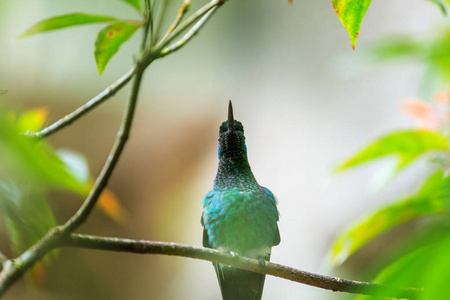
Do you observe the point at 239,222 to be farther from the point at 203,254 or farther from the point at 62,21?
the point at 62,21

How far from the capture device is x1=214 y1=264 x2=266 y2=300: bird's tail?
3.26ft

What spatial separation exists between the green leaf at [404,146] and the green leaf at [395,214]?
95 millimetres

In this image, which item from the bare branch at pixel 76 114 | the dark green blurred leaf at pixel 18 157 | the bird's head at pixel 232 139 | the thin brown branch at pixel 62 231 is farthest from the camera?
A: the bird's head at pixel 232 139

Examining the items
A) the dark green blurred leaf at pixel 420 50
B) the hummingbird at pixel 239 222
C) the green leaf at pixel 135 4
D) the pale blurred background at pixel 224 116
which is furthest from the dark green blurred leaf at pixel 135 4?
the pale blurred background at pixel 224 116

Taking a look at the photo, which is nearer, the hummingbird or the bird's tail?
the hummingbird

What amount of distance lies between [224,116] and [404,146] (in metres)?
1.61

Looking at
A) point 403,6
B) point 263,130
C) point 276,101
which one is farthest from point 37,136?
point 403,6

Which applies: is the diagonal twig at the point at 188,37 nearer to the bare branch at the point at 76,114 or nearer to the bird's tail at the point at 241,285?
the bare branch at the point at 76,114

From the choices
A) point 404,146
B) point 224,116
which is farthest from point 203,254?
point 224,116

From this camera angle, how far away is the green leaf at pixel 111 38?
0.64 meters

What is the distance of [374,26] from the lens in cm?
330

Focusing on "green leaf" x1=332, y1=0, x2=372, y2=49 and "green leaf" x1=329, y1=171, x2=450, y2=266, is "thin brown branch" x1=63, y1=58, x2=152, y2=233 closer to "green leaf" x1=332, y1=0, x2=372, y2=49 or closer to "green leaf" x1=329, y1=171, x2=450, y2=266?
"green leaf" x1=332, y1=0, x2=372, y2=49

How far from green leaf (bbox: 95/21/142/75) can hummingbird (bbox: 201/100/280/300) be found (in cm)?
26

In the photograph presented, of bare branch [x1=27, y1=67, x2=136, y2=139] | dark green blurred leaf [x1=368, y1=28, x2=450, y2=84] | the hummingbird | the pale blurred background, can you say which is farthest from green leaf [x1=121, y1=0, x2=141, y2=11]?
the pale blurred background
